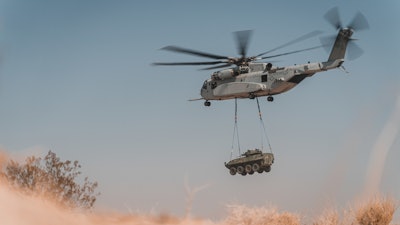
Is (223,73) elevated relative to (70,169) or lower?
elevated

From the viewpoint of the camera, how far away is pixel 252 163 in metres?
31.2

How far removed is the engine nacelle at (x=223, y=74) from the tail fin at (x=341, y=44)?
5722 millimetres

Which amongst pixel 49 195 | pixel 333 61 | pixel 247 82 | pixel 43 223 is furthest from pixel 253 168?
pixel 43 223

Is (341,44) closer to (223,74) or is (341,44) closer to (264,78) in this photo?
(264,78)

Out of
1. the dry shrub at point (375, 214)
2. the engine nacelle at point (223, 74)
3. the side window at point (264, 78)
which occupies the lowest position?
the dry shrub at point (375, 214)

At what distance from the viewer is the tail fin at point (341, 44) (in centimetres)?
3092

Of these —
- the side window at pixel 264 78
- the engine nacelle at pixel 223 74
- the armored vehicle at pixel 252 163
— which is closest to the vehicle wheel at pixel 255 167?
the armored vehicle at pixel 252 163

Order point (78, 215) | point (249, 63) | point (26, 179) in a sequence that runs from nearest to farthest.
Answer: point (78, 215) < point (26, 179) < point (249, 63)

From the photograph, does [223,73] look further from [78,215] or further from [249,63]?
[78,215]

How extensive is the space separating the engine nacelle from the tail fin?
572 centimetres

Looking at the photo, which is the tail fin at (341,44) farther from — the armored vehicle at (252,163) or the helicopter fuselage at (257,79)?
the armored vehicle at (252,163)

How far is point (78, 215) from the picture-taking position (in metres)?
20.2

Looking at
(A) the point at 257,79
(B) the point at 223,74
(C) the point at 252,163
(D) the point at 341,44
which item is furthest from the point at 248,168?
(D) the point at 341,44

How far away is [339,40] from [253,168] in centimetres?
886
